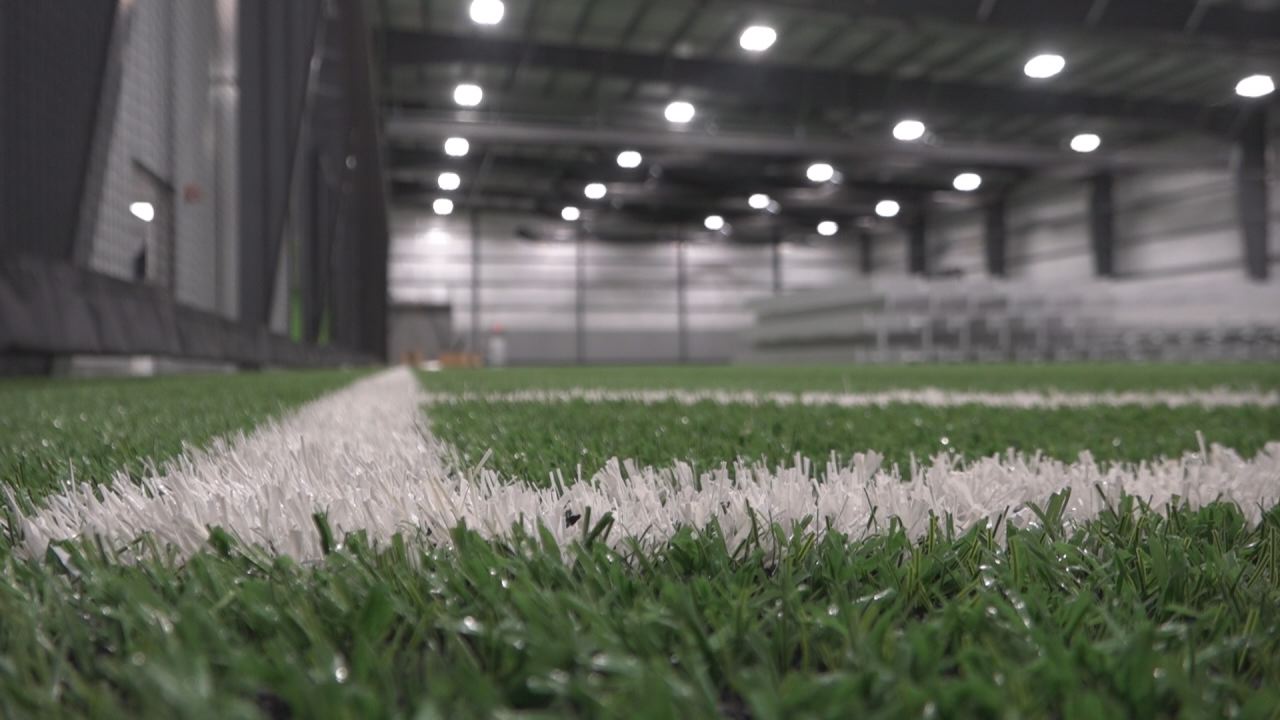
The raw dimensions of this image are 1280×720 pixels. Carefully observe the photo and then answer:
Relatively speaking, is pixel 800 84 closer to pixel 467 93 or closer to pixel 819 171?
pixel 819 171

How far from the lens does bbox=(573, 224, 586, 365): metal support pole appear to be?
953 inches

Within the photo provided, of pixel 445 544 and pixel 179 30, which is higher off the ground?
pixel 179 30

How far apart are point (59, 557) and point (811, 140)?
1649 cm

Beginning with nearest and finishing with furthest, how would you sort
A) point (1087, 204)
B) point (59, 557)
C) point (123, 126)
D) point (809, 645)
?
point (809, 645)
point (59, 557)
point (123, 126)
point (1087, 204)

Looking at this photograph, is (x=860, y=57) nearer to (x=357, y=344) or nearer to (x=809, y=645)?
(x=357, y=344)

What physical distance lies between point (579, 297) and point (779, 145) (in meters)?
9.47

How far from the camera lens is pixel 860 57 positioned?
575 inches

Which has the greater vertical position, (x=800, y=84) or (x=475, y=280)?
(x=800, y=84)

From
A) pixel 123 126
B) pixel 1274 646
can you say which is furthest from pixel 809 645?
pixel 123 126

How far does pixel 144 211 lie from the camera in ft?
19.3

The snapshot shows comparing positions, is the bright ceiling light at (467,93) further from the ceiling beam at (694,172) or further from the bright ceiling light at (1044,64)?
the bright ceiling light at (1044,64)

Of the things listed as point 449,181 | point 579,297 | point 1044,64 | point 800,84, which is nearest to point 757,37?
point 800,84

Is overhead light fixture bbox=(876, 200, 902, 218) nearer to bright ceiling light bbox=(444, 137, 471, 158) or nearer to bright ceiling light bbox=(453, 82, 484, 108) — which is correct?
bright ceiling light bbox=(444, 137, 471, 158)

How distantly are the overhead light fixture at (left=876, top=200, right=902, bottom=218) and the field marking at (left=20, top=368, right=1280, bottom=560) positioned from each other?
76.0ft
